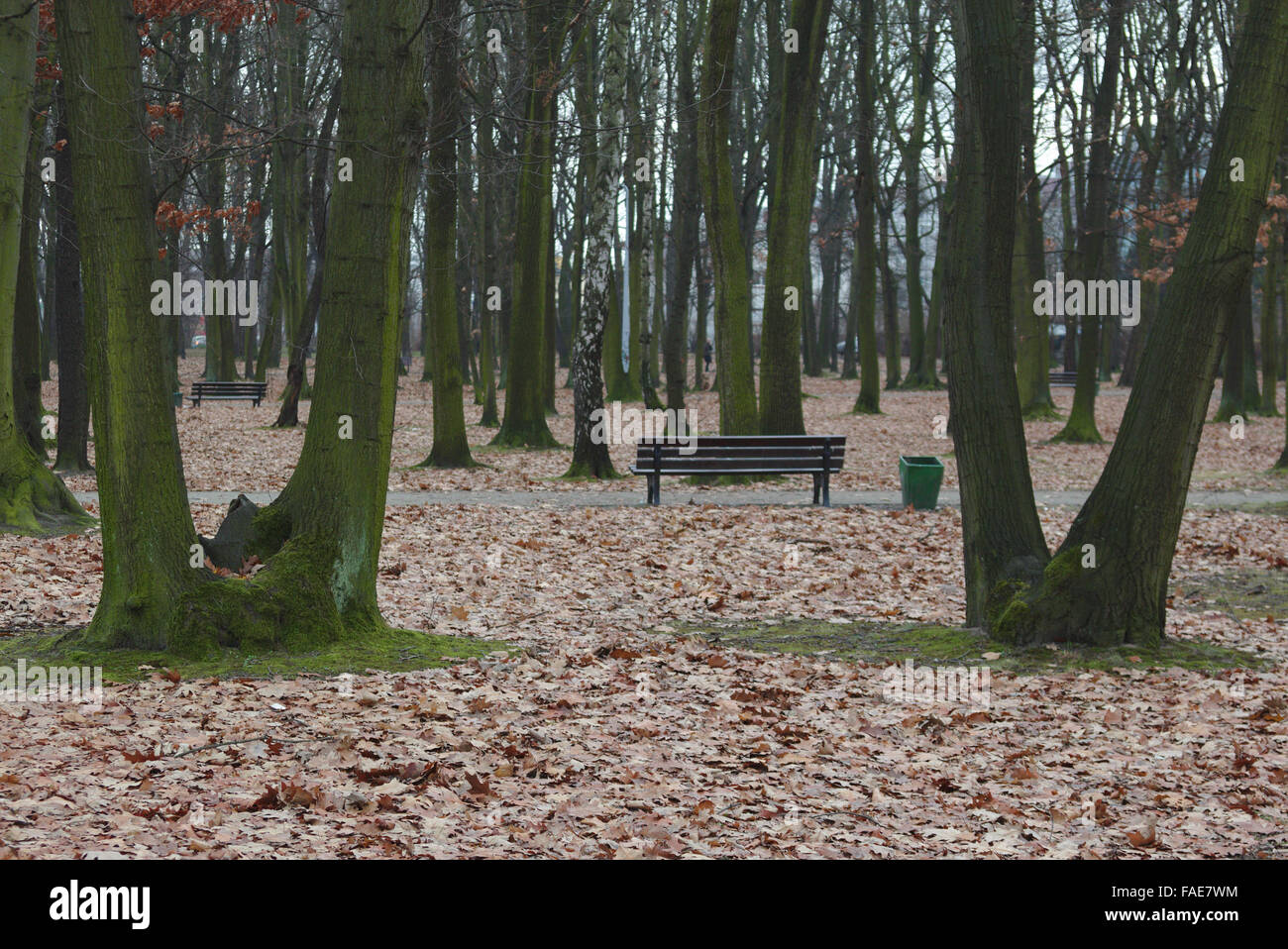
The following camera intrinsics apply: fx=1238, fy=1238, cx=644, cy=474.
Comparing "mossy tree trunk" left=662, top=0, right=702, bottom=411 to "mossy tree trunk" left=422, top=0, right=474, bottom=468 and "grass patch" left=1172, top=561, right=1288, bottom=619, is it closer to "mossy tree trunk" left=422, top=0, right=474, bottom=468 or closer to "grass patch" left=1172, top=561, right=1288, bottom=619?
"mossy tree trunk" left=422, top=0, right=474, bottom=468

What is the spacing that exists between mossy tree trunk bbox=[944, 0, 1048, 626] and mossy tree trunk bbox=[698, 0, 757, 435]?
7.64 meters

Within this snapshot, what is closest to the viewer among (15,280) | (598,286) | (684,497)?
(15,280)

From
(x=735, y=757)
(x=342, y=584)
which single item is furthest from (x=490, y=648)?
(x=735, y=757)

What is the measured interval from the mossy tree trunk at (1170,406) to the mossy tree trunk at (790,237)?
869 cm

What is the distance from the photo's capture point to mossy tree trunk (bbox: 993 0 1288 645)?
23.1 ft

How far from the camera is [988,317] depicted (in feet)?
25.6

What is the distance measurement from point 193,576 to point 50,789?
7.59 feet

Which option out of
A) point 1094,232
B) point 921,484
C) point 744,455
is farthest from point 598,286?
point 1094,232

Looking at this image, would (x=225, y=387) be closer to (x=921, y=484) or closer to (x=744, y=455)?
(x=744, y=455)

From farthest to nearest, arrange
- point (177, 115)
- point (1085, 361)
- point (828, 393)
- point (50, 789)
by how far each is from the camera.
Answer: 1. point (828, 393)
2. point (1085, 361)
3. point (177, 115)
4. point (50, 789)

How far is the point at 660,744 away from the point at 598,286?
11304 millimetres

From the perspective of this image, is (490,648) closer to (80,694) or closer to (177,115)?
(80,694)

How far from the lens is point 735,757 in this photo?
568 centimetres

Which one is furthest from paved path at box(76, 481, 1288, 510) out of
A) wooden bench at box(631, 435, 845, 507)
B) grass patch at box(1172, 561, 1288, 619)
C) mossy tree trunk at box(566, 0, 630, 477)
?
grass patch at box(1172, 561, 1288, 619)
